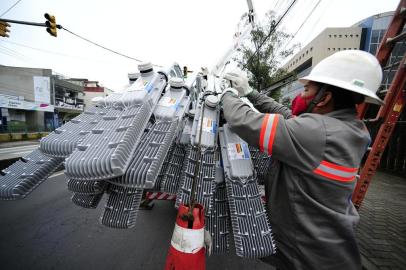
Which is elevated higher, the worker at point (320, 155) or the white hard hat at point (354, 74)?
the white hard hat at point (354, 74)

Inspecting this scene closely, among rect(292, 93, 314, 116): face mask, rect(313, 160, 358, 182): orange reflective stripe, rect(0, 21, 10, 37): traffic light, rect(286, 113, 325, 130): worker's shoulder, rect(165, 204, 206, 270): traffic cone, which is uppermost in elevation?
rect(0, 21, 10, 37): traffic light

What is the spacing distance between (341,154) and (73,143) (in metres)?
1.82

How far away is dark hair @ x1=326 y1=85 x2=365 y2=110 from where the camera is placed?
137cm

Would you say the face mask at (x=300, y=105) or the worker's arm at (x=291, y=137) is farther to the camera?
the face mask at (x=300, y=105)

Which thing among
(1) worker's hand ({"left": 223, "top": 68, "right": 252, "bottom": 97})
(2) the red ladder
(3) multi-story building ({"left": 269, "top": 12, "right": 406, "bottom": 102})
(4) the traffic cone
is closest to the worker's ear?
(1) worker's hand ({"left": 223, "top": 68, "right": 252, "bottom": 97})

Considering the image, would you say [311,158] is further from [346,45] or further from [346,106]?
[346,45]

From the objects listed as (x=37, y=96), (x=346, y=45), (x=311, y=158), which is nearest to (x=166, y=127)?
(x=311, y=158)

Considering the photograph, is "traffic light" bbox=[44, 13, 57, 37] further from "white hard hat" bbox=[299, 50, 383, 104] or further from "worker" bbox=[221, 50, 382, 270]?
"white hard hat" bbox=[299, 50, 383, 104]

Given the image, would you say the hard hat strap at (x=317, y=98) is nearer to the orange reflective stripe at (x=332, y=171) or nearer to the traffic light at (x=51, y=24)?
the orange reflective stripe at (x=332, y=171)

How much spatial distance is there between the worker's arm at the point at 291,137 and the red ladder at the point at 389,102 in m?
1.94

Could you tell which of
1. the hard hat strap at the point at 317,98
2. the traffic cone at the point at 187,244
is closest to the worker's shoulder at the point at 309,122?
the hard hat strap at the point at 317,98

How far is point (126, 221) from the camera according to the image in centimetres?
142

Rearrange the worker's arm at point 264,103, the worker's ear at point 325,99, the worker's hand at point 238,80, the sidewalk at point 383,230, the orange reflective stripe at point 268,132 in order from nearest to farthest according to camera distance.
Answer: the orange reflective stripe at point 268,132, the worker's ear at point 325,99, the worker's hand at point 238,80, the worker's arm at point 264,103, the sidewalk at point 383,230

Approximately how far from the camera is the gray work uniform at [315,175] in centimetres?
124
